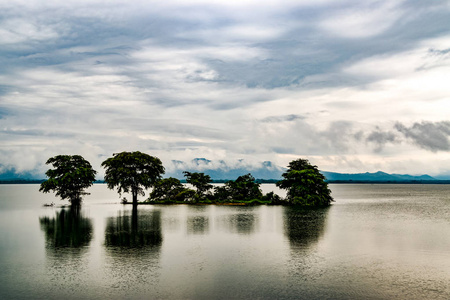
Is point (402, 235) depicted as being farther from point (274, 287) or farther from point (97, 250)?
point (97, 250)

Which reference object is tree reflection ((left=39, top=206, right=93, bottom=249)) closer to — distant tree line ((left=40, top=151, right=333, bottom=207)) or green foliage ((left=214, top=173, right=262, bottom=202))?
distant tree line ((left=40, top=151, right=333, bottom=207))

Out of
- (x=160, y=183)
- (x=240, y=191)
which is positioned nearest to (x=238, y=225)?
(x=240, y=191)

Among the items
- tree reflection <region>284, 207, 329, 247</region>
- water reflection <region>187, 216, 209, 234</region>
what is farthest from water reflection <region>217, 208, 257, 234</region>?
tree reflection <region>284, 207, 329, 247</region>

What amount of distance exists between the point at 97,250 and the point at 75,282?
1102 cm

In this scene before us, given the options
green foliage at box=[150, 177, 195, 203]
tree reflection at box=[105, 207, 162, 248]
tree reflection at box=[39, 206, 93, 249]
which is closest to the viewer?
tree reflection at box=[105, 207, 162, 248]

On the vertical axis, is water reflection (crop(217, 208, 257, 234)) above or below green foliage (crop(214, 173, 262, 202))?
below

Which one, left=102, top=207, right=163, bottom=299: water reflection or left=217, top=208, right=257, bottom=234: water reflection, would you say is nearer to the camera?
left=102, top=207, right=163, bottom=299: water reflection

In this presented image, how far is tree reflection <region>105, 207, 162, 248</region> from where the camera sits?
39.7 meters

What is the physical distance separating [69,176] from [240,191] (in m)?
44.3

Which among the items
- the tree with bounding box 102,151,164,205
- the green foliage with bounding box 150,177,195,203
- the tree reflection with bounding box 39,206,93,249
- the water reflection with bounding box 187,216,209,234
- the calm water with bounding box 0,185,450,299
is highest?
the tree with bounding box 102,151,164,205

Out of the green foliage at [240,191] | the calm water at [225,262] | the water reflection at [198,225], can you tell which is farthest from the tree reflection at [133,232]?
the green foliage at [240,191]

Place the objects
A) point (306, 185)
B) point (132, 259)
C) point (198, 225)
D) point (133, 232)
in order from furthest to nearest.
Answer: point (306, 185) < point (198, 225) < point (133, 232) < point (132, 259)

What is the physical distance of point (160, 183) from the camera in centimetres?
10025

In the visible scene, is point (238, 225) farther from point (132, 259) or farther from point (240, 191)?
point (240, 191)
